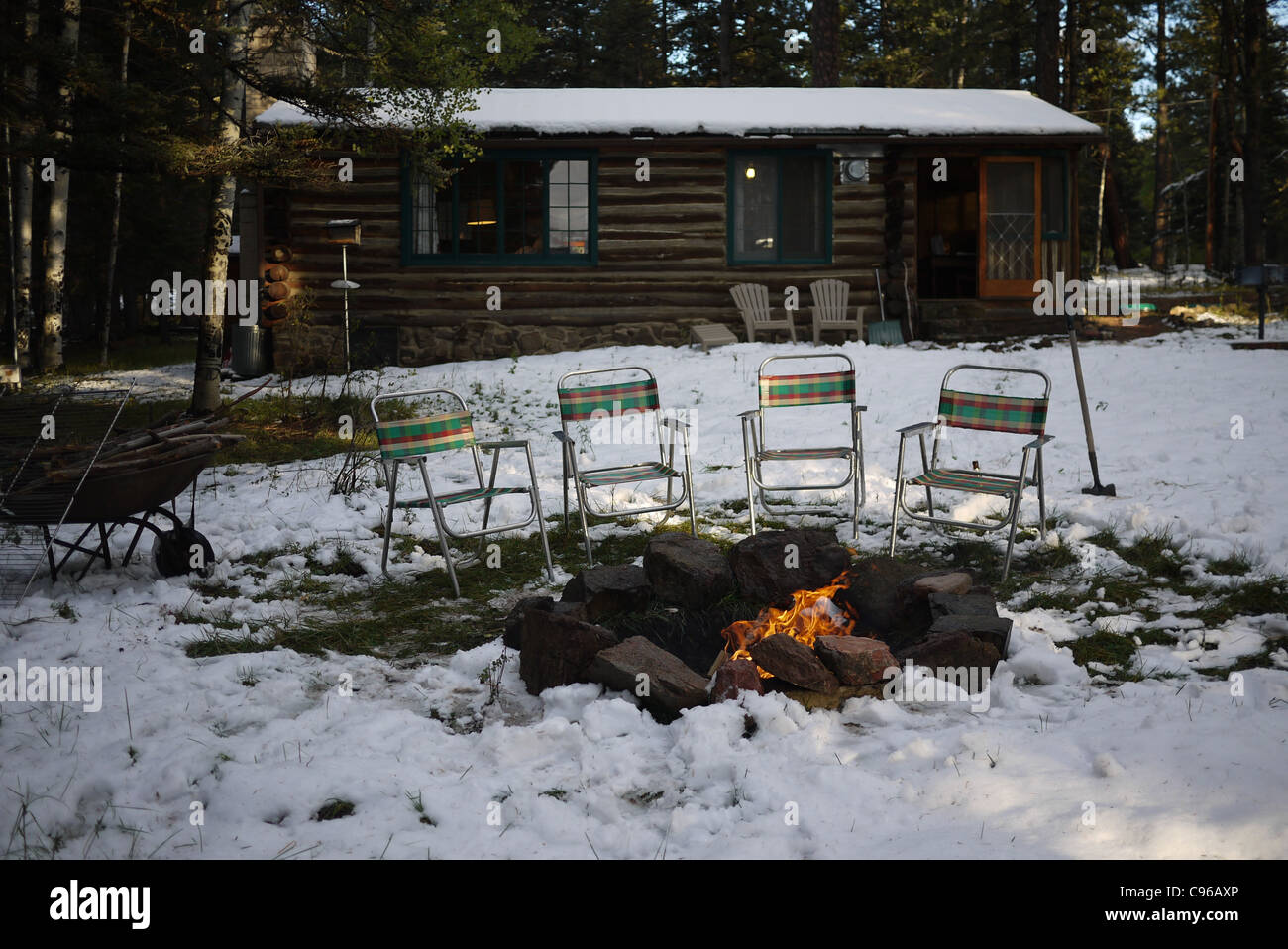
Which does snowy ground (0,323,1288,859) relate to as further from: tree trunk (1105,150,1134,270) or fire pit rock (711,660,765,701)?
tree trunk (1105,150,1134,270)

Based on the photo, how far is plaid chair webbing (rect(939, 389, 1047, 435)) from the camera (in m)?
6.03

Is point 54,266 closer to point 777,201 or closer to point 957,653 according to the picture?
point 777,201

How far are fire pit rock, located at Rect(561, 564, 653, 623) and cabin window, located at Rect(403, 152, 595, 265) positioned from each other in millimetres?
9877

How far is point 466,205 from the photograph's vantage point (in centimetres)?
1441

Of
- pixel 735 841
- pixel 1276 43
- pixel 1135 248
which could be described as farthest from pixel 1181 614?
pixel 1135 248

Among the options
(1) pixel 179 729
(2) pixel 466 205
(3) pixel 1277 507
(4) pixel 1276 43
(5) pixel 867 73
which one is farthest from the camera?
(5) pixel 867 73

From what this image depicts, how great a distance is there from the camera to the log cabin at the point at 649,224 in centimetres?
1409

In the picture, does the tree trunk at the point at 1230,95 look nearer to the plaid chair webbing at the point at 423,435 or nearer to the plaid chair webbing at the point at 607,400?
the plaid chair webbing at the point at 607,400

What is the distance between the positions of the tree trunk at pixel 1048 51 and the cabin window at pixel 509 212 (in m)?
10.9

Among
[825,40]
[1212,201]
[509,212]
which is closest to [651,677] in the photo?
[509,212]

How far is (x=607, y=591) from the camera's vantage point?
5.10 m
